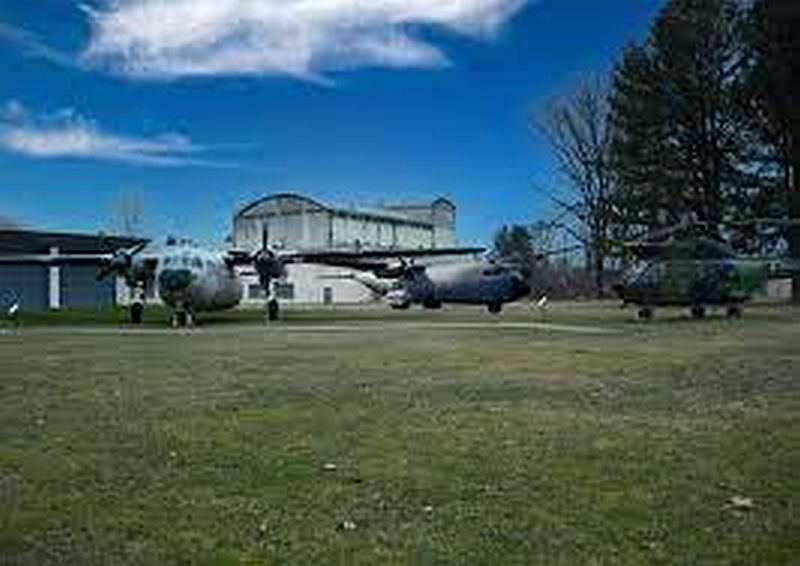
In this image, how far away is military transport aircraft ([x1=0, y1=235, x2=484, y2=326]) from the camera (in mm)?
42125

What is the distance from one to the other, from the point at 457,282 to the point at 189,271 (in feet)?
62.1

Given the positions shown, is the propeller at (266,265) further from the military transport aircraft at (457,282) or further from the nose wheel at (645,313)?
the nose wheel at (645,313)

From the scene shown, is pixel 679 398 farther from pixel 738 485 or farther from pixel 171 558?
pixel 171 558

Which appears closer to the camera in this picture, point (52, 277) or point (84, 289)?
point (52, 277)

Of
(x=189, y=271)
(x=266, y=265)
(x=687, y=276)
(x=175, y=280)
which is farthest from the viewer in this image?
(x=266, y=265)

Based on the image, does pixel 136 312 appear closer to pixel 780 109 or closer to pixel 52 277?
pixel 780 109

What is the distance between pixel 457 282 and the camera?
58.0 meters

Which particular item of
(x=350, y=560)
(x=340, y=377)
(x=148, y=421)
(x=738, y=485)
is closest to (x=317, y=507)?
(x=350, y=560)

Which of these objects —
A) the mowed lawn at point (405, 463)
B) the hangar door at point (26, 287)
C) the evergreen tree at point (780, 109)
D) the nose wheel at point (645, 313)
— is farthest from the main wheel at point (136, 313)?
the hangar door at point (26, 287)

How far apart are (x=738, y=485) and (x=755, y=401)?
5085 millimetres

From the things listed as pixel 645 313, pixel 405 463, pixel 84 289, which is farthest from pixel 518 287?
pixel 405 463

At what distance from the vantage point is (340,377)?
58.3 feet

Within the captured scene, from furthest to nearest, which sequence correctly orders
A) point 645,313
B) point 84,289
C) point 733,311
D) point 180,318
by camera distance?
point 84,289, point 180,318, point 733,311, point 645,313

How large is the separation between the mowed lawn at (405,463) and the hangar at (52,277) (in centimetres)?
5699
